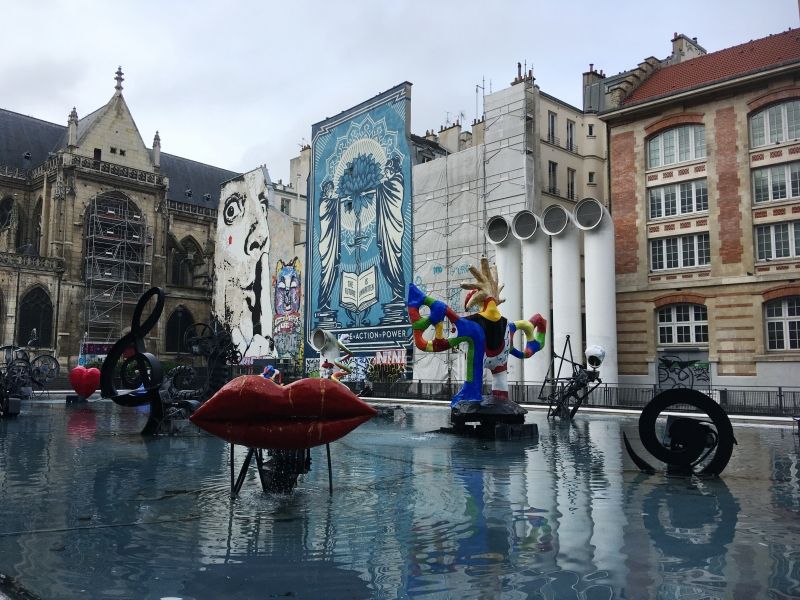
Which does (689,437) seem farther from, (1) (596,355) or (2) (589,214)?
(2) (589,214)

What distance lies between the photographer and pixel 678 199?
31.9 m

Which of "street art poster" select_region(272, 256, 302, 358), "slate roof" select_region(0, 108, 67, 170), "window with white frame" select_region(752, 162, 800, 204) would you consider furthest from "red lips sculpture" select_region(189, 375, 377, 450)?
"slate roof" select_region(0, 108, 67, 170)

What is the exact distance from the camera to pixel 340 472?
10078mm

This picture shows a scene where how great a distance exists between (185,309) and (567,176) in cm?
3593

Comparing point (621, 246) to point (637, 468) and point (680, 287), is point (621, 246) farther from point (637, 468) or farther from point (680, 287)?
point (637, 468)

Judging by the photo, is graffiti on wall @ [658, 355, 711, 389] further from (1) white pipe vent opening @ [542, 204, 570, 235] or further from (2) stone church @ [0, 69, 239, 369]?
(2) stone church @ [0, 69, 239, 369]

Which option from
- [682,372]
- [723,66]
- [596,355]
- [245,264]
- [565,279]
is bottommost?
[682,372]

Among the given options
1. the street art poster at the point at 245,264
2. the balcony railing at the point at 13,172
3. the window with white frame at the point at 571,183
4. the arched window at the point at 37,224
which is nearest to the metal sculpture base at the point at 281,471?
the window with white frame at the point at 571,183

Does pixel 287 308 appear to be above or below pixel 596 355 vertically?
above

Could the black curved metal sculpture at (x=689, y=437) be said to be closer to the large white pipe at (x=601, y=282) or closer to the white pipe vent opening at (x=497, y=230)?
the large white pipe at (x=601, y=282)

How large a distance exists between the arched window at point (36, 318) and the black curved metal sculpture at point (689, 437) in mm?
48236

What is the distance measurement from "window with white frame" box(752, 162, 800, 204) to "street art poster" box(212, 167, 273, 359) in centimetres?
3323

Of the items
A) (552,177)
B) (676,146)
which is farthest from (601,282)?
(552,177)

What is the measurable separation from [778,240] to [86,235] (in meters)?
46.7
